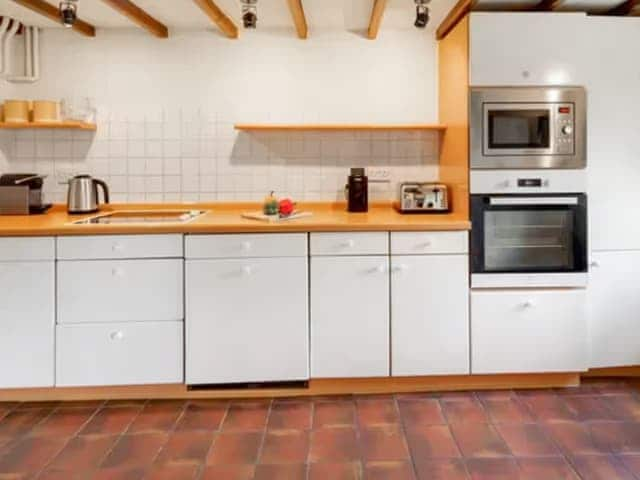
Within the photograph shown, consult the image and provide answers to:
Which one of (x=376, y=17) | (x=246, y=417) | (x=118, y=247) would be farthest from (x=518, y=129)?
(x=118, y=247)

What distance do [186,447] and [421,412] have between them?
111 centimetres

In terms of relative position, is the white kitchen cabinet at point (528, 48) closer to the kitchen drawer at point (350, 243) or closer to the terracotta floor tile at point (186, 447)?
the kitchen drawer at point (350, 243)

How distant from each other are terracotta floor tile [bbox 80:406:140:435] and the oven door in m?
1.83

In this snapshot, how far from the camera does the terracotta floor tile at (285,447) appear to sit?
2172 mm

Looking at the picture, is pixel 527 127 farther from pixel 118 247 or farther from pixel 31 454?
pixel 31 454

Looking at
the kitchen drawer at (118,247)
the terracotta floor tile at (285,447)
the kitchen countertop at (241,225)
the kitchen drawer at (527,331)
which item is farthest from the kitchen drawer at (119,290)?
the kitchen drawer at (527,331)

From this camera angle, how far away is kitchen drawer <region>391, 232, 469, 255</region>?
272 cm

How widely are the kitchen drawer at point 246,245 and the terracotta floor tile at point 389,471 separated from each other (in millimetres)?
1057

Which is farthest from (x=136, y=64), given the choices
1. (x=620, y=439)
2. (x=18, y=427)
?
(x=620, y=439)

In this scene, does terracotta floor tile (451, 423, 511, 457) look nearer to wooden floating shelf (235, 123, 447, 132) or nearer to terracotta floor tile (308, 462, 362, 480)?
terracotta floor tile (308, 462, 362, 480)

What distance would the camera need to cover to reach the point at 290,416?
2.57 metres

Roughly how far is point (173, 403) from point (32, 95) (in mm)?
2076

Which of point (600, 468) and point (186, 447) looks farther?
point (186, 447)

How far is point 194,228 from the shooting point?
265 cm
